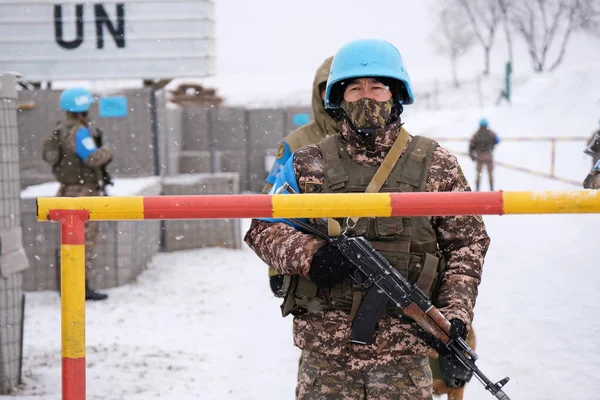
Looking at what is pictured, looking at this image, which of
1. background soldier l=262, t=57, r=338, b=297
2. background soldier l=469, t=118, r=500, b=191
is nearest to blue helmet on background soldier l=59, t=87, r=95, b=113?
background soldier l=262, t=57, r=338, b=297

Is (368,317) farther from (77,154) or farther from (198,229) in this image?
(198,229)

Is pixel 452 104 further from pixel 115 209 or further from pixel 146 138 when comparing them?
pixel 115 209

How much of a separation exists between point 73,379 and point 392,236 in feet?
3.59

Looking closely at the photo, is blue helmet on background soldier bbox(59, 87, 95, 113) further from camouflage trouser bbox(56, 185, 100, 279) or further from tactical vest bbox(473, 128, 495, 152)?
tactical vest bbox(473, 128, 495, 152)

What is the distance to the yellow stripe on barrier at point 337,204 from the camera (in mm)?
2402

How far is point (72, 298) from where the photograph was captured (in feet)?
8.45

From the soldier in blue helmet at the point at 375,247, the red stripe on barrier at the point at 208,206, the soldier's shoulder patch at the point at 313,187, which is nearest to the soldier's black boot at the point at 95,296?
the soldier in blue helmet at the point at 375,247

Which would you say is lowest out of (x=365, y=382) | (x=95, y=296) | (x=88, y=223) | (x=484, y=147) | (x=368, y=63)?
(x=95, y=296)

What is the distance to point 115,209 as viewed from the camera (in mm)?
2469

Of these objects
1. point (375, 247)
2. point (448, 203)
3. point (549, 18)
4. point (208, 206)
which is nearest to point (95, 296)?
point (375, 247)

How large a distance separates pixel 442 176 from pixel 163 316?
5.39m

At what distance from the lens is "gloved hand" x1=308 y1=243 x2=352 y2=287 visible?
109 inches

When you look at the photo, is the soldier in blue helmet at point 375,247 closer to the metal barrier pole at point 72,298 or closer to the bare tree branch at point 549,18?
the metal barrier pole at point 72,298

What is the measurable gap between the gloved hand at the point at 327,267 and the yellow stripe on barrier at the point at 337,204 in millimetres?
365
